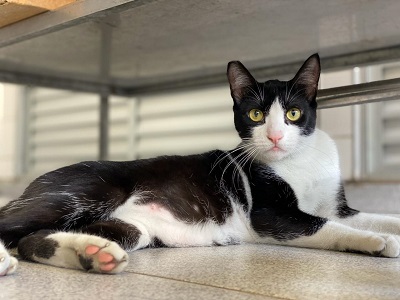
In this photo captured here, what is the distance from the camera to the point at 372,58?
78.1 inches

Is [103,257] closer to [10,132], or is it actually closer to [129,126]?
[129,126]

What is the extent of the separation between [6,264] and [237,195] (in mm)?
718

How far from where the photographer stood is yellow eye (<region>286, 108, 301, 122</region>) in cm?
153

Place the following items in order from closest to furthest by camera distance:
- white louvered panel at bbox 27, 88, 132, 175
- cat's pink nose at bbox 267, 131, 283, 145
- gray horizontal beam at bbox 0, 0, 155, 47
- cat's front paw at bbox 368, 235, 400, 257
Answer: cat's front paw at bbox 368, 235, 400, 257
gray horizontal beam at bbox 0, 0, 155, 47
cat's pink nose at bbox 267, 131, 283, 145
white louvered panel at bbox 27, 88, 132, 175

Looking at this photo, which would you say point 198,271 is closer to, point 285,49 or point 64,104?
point 285,49

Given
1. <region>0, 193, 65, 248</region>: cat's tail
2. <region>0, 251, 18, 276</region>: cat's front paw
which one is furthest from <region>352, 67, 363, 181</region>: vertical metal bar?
<region>0, 251, 18, 276</region>: cat's front paw

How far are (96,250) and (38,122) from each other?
3.49 metres

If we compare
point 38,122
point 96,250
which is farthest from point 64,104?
point 96,250

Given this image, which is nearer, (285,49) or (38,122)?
(285,49)

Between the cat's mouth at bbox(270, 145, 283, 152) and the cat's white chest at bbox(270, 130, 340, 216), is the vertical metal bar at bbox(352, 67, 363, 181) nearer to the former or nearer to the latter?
the cat's white chest at bbox(270, 130, 340, 216)

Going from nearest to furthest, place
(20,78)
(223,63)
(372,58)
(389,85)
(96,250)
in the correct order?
(96,250) < (389,85) < (372,58) < (223,63) < (20,78)

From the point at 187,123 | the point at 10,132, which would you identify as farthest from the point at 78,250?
the point at 10,132

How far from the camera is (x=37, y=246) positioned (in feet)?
3.78

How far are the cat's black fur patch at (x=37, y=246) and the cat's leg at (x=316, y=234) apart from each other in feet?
1.92
